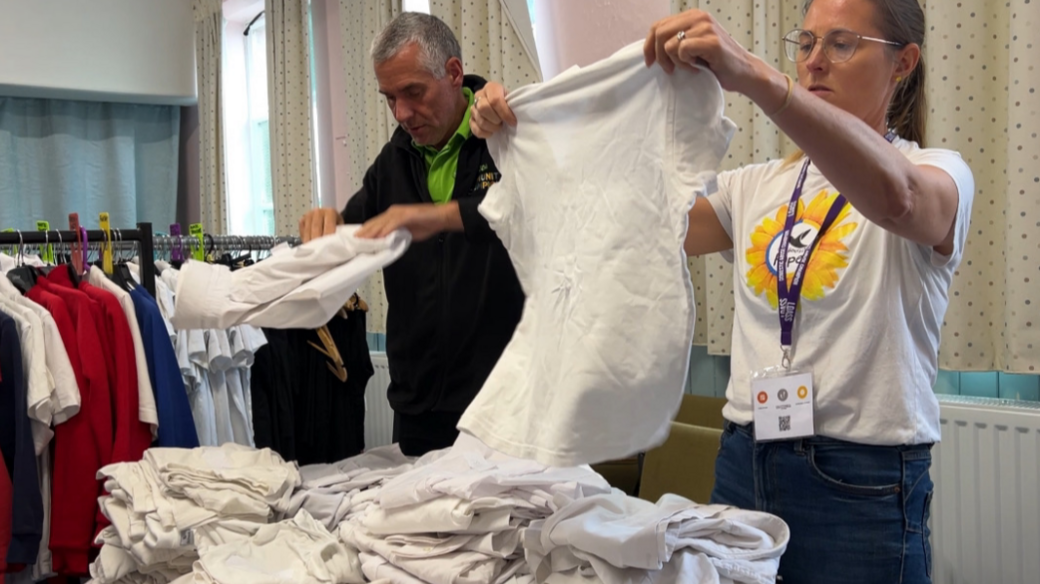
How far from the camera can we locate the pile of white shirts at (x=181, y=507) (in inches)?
58.7

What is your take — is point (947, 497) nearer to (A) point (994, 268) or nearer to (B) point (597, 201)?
(A) point (994, 268)

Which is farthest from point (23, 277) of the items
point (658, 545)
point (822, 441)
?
point (822, 441)

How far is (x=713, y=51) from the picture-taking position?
925 mm

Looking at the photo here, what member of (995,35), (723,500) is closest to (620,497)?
(723,500)

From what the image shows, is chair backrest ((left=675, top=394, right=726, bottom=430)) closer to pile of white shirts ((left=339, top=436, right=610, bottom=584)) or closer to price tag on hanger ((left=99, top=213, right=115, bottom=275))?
pile of white shirts ((left=339, top=436, right=610, bottom=584))

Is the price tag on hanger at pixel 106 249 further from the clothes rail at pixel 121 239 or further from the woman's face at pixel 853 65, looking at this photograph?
the woman's face at pixel 853 65

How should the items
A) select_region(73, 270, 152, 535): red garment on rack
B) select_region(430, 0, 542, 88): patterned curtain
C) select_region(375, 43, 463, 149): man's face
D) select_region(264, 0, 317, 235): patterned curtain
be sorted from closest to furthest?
select_region(375, 43, 463, 149): man's face < select_region(73, 270, 152, 535): red garment on rack < select_region(430, 0, 542, 88): patterned curtain < select_region(264, 0, 317, 235): patterned curtain

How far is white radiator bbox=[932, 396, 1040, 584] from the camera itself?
2062 millimetres

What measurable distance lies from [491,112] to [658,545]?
696 mm

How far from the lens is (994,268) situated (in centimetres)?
217

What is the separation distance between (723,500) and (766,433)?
19 cm

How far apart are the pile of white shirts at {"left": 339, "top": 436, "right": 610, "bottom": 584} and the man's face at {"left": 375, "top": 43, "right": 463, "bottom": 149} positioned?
0.79 meters

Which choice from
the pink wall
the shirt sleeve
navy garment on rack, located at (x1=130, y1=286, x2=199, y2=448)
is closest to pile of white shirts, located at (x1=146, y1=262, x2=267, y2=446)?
navy garment on rack, located at (x1=130, y1=286, x2=199, y2=448)

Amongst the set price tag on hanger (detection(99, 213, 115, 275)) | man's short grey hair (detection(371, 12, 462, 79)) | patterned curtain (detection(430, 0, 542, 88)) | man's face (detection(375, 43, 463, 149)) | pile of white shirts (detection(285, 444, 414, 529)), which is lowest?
pile of white shirts (detection(285, 444, 414, 529))
